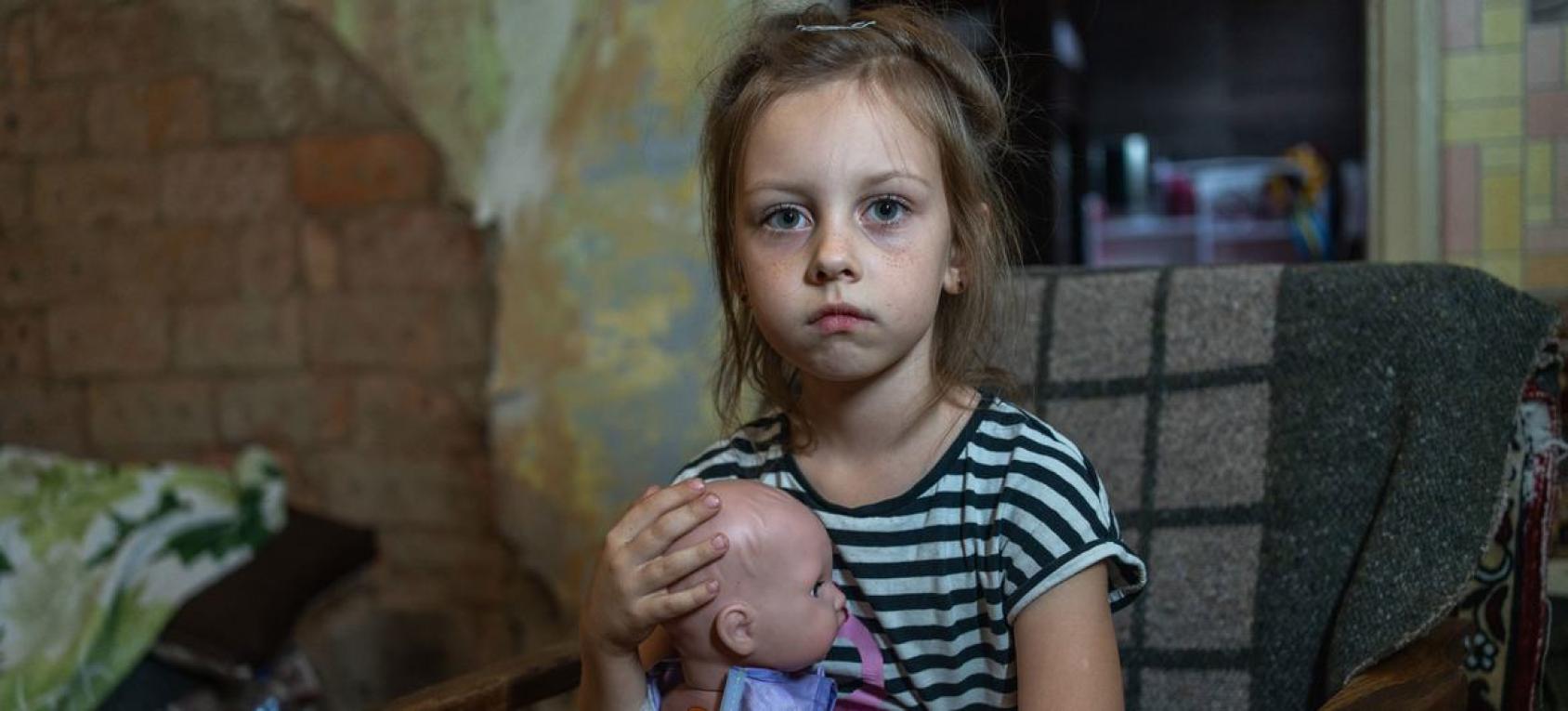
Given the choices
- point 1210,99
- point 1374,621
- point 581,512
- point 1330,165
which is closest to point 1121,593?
point 1374,621

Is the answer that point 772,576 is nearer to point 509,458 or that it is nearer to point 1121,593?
point 1121,593

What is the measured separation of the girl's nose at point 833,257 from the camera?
1172 millimetres

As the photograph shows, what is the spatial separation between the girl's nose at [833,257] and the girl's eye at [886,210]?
0.03m

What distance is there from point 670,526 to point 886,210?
336mm

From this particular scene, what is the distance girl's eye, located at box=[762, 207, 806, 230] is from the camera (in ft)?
4.02

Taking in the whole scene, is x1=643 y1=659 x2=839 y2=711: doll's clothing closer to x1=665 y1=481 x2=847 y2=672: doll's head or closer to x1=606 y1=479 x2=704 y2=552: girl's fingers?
x1=665 y1=481 x2=847 y2=672: doll's head

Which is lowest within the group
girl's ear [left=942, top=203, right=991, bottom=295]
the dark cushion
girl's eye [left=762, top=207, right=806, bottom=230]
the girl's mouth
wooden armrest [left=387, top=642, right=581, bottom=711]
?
the dark cushion

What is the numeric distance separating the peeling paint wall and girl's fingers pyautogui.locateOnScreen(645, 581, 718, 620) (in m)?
1.48

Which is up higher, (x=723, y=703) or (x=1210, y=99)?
(x=1210, y=99)

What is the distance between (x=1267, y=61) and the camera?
8.55 m

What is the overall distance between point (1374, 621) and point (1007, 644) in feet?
1.41

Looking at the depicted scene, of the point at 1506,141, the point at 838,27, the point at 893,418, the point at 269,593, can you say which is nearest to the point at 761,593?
the point at 893,418

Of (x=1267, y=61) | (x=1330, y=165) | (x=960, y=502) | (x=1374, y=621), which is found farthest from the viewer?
(x=1267, y=61)

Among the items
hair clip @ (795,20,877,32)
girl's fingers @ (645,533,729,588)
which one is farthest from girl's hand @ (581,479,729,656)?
hair clip @ (795,20,877,32)
